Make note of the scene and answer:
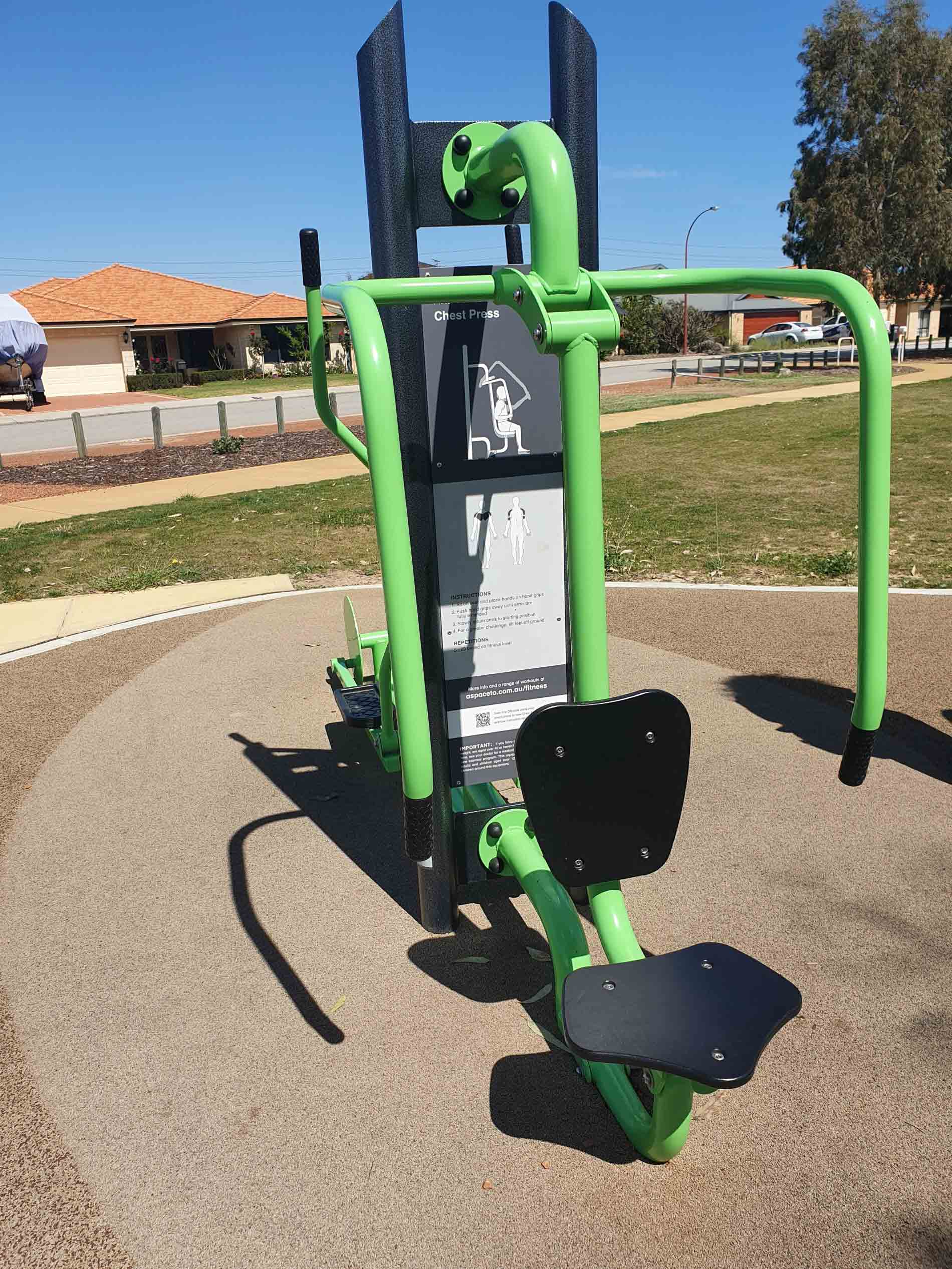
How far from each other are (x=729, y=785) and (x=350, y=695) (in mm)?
1601

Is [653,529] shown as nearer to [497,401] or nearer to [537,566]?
[537,566]

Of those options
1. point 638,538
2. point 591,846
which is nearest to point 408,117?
point 591,846

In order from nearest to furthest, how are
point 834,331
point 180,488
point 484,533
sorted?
point 484,533 < point 180,488 < point 834,331

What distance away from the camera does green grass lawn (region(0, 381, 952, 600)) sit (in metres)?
7.59

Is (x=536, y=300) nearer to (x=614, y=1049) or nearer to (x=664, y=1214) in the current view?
(x=614, y=1049)

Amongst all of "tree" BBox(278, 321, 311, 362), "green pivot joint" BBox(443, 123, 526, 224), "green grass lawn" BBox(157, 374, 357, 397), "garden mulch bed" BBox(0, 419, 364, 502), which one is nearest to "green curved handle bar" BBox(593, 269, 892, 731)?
"green pivot joint" BBox(443, 123, 526, 224)

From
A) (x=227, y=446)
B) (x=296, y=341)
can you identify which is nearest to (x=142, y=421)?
(x=227, y=446)

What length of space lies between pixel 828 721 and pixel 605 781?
286 cm

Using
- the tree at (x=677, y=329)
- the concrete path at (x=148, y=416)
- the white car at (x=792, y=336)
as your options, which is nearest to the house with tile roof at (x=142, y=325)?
the concrete path at (x=148, y=416)

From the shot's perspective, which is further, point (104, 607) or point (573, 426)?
point (104, 607)

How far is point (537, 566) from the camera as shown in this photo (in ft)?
10.2

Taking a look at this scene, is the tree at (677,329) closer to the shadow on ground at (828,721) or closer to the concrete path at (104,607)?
the concrete path at (104,607)

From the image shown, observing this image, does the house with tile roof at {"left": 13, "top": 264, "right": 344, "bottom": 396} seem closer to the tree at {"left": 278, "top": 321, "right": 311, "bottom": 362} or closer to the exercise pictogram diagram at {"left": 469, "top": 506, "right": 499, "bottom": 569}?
the tree at {"left": 278, "top": 321, "right": 311, "bottom": 362}

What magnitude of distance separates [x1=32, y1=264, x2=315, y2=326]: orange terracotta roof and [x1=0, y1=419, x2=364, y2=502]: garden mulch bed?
2743 centimetres
